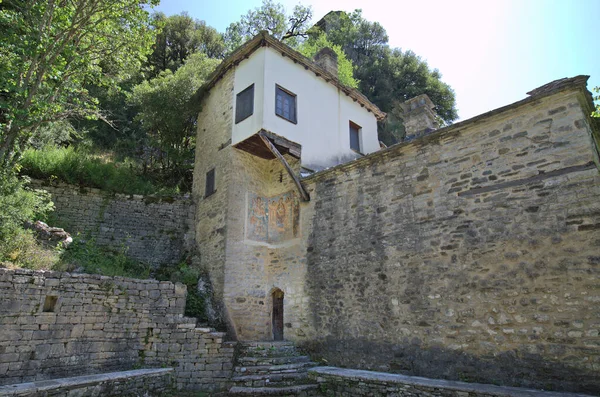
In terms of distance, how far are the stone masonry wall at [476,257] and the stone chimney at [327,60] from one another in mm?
5579

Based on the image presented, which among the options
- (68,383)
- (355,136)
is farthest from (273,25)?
(68,383)

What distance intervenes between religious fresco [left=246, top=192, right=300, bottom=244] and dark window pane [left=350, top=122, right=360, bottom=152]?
12.1 feet

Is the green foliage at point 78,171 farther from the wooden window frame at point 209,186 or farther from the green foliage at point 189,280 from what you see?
the green foliage at point 189,280

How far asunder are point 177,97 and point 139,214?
4432 mm

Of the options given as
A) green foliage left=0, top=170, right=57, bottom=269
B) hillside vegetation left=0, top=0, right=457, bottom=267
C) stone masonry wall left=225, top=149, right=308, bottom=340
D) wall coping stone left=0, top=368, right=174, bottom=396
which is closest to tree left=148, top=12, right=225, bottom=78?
hillside vegetation left=0, top=0, right=457, bottom=267

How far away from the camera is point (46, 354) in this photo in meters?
6.36

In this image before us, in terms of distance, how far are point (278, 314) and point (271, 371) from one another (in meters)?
2.35

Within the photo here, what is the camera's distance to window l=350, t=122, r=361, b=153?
Answer: 42.5ft

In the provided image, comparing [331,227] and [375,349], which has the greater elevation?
[331,227]

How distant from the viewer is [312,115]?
37.6ft

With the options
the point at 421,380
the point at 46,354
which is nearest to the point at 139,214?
the point at 46,354

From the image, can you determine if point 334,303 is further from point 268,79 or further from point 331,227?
point 268,79

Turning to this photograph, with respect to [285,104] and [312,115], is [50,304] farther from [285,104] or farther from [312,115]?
[312,115]

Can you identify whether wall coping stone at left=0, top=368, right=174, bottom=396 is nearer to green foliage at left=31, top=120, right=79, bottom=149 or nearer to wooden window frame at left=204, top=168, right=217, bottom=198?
wooden window frame at left=204, top=168, right=217, bottom=198
